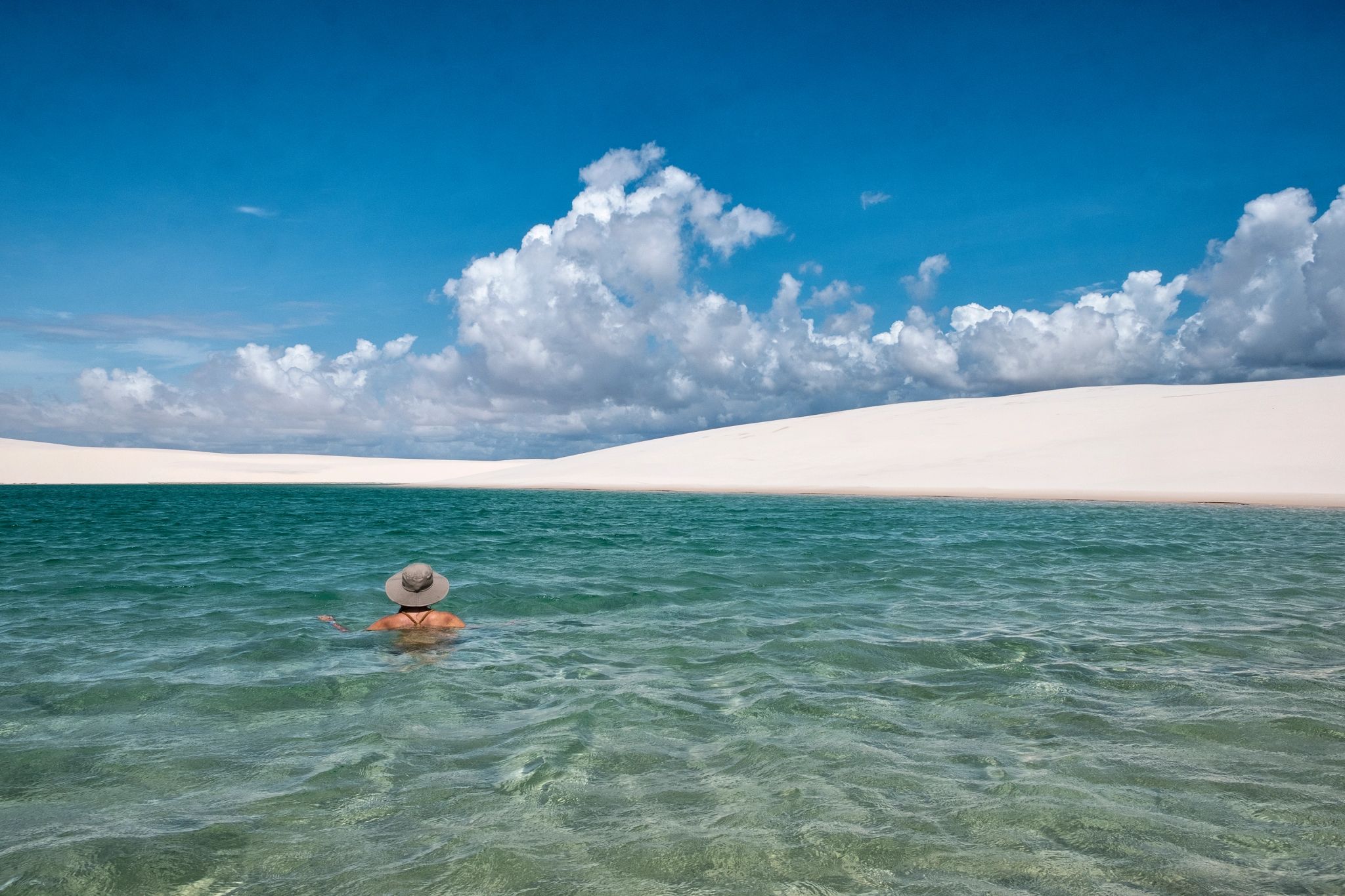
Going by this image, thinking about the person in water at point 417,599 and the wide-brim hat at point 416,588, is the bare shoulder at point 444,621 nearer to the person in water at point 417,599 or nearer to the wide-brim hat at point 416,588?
the person in water at point 417,599

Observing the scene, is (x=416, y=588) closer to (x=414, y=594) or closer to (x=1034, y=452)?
(x=414, y=594)

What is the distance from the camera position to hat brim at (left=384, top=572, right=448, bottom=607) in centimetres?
898

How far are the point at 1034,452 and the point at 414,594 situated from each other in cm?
4963

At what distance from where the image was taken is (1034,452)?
170 ft

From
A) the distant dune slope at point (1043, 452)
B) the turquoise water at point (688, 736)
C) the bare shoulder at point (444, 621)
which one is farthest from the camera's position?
the distant dune slope at point (1043, 452)

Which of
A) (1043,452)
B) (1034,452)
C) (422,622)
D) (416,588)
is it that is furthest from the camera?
(1034,452)

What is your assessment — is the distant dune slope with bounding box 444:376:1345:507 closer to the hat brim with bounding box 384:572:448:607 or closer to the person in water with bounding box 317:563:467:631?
the person in water with bounding box 317:563:467:631

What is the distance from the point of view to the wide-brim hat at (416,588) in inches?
350

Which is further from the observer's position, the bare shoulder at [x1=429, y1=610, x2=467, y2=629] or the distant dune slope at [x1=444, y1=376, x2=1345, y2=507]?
the distant dune slope at [x1=444, y1=376, x2=1345, y2=507]

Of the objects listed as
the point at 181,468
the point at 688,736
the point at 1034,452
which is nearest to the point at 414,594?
the point at 688,736

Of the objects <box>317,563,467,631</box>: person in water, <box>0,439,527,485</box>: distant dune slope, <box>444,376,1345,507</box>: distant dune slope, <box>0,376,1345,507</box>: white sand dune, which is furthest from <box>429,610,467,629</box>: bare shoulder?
<box>0,439,527,485</box>: distant dune slope

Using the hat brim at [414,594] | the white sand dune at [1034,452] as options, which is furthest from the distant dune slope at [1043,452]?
the hat brim at [414,594]

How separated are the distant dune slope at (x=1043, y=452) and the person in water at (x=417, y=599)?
35.0 metres

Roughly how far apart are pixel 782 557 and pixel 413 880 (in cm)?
1399
